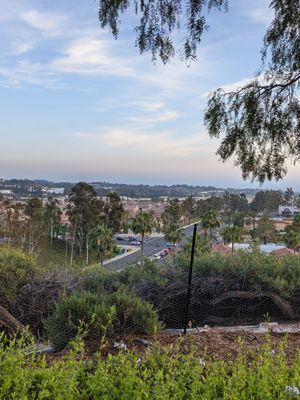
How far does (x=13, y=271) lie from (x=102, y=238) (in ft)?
141

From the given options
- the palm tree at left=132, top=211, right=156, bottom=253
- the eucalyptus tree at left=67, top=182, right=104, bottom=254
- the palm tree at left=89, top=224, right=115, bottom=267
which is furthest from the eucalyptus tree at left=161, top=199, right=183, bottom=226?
the palm tree at left=89, top=224, right=115, bottom=267

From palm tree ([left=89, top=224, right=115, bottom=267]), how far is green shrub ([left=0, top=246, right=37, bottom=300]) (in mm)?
41753

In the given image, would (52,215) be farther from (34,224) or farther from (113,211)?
(34,224)

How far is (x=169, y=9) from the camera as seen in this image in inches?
181

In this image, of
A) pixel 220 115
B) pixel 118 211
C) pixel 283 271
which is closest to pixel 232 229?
pixel 118 211

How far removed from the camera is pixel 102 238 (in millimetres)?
51094

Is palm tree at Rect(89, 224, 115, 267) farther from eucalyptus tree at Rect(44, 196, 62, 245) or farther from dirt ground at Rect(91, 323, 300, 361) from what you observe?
dirt ground at Rect(91, 323, 300, 361)

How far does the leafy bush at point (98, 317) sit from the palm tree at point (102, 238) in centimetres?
4493

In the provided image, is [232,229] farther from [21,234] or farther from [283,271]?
[283,271]

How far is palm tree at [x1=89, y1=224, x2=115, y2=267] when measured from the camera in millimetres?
50938

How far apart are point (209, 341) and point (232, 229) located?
48.8m

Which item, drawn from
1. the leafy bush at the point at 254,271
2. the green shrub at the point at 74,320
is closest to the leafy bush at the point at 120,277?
the leafy bush at the point at 254,271

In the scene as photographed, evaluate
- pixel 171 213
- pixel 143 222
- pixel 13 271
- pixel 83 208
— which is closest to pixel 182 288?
pixel 13 271

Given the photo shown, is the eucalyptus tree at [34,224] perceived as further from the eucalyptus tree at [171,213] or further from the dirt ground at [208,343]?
the dirt ground at [208,343]
